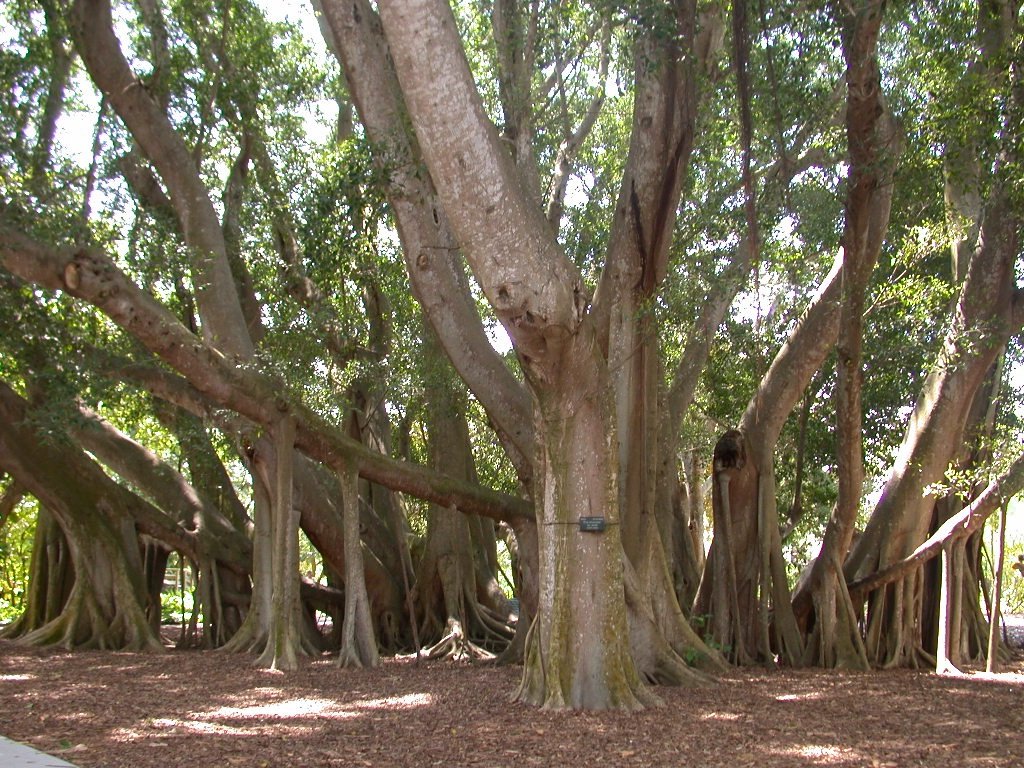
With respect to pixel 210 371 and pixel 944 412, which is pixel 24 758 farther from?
pixel 944 412

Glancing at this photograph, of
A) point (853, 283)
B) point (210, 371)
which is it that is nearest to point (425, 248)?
point (210, 371)

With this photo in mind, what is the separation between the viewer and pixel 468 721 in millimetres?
7859

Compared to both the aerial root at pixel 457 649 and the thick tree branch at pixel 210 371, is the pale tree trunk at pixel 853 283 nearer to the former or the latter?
the thick tree branch at pixel 210 371

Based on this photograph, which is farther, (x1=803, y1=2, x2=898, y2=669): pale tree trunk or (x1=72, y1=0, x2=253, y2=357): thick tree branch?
(x1=72, y1=0, x2=253, y2=357): thick tree branch

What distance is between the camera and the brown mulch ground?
659 centimetres

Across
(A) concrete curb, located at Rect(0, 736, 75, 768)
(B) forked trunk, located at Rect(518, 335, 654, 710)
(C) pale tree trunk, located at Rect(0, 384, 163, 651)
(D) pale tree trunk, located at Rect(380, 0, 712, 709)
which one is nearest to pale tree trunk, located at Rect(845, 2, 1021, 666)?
(D) pale tree trunk, located at Rect(380, 0, 712, 709)

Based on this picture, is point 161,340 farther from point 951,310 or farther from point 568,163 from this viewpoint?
point 951,310

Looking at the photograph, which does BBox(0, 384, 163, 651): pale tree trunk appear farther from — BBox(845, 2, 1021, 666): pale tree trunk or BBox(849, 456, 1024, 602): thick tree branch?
BBox(845, 2, 1021, 666): pale tree trunk

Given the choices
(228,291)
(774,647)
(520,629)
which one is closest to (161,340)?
(228,291)

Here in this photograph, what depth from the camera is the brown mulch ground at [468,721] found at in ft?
21.6

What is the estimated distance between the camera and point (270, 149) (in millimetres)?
14398

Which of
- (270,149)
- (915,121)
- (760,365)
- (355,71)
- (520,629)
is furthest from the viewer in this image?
(270,149)

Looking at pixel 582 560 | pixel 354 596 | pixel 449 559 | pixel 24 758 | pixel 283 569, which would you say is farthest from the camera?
pixel 449 559

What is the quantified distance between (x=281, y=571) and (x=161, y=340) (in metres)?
2.62
